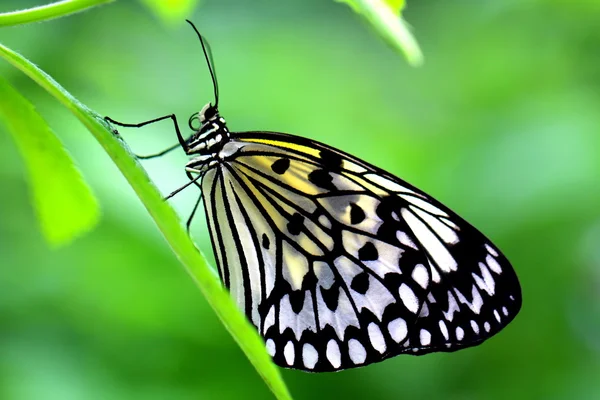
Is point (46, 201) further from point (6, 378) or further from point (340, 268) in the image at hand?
point (6, 378)

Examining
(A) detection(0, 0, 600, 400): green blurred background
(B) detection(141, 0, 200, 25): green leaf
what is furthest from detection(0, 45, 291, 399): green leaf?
(A) detection(0, 0, 600, 400): green blurred background

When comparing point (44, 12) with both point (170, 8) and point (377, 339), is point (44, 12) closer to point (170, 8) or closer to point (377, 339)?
point (170, 8)

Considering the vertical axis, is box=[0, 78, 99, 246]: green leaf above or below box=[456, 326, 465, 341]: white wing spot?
above

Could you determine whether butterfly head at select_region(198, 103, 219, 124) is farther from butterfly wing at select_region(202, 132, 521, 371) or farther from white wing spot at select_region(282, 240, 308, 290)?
white wing spot at select_region(282, 240, 308, 290)

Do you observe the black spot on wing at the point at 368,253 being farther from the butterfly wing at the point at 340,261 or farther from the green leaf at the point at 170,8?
the green leaf at the point at 170,8

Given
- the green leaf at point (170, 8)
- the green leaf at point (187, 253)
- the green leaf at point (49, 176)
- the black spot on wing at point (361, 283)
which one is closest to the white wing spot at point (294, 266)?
the black spot on wing at point (361, 283)

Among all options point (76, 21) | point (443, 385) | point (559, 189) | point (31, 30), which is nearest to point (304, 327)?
point (443, 385)
